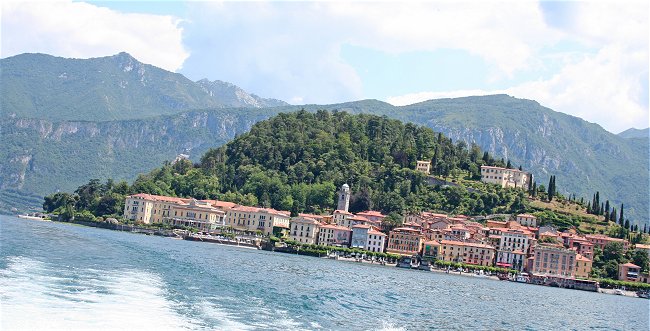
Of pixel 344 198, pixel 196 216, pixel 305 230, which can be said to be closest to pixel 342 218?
pixel 305 230

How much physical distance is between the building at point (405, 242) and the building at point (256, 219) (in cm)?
1726

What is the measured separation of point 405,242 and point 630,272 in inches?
1223

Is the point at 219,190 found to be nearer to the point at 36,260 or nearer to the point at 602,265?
the point at 602,265

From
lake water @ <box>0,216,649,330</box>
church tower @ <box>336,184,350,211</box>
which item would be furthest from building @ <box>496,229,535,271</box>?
lake water @ <box>0,216,649,330</box>

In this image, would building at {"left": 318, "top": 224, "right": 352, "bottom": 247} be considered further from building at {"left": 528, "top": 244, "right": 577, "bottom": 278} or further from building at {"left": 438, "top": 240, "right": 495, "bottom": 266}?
building at {"left": 528, "top": 244, "right": 577, "bottom": 278}

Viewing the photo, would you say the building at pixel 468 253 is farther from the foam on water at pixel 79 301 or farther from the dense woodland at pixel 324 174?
the foam on water at pixel 79 301

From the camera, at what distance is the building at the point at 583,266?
395 ft

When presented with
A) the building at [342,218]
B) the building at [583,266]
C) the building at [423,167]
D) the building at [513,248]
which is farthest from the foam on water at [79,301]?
the building at [423,167]

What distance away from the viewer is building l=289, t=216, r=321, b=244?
5108 inches

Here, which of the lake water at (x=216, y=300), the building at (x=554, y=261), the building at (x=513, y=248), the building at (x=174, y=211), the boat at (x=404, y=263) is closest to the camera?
the lake water at (x=216, y=300)

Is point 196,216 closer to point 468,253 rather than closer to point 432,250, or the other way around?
point 432,250

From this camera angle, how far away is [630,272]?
121 m

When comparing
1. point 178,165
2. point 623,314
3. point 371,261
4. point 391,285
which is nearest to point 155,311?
point 391,285

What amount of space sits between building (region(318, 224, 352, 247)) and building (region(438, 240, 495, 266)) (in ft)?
46.1
